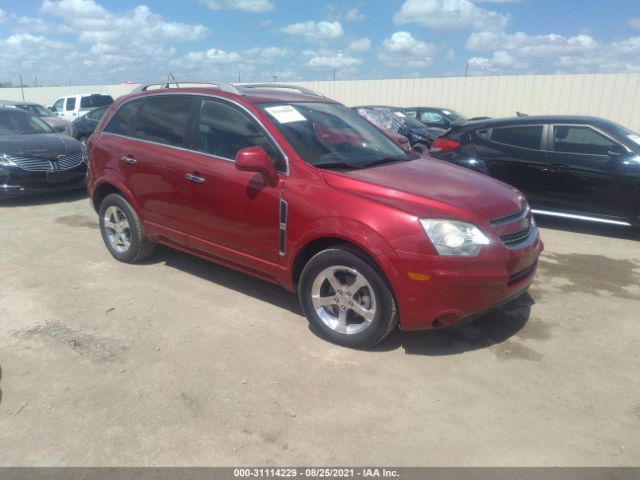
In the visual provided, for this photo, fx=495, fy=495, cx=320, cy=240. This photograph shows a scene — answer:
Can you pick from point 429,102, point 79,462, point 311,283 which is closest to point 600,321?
point 311,283

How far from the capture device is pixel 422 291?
312 cm

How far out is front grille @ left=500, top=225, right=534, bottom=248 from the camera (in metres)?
3.35

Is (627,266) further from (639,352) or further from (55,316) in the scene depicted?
(55,316)

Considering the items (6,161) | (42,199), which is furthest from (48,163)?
(42,199)

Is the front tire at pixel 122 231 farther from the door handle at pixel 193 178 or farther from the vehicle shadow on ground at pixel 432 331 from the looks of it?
the door handle at pixel 193 178

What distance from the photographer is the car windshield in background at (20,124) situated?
870cm

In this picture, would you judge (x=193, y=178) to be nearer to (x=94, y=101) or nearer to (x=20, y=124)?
(x=20, y=124)

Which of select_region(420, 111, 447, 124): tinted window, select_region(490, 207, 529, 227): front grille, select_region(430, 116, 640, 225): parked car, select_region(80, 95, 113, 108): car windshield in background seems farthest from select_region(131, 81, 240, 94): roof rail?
select_region(80, 95, 113, 108): car windshield in background

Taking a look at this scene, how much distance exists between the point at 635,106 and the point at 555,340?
18.4 meters

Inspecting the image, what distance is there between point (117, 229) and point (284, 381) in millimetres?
2978

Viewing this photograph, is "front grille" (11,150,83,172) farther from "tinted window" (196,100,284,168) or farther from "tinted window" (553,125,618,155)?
"tinted window" (553,125,618,155)

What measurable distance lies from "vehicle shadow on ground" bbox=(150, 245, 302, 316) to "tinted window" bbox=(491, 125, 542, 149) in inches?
167

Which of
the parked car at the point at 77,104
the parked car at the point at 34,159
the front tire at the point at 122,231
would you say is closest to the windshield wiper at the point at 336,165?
the front tire at the point at 122,231

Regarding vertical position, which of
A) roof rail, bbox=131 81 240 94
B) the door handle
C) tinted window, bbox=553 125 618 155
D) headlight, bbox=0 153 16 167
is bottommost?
headlight, bbox=0 153 16 167
